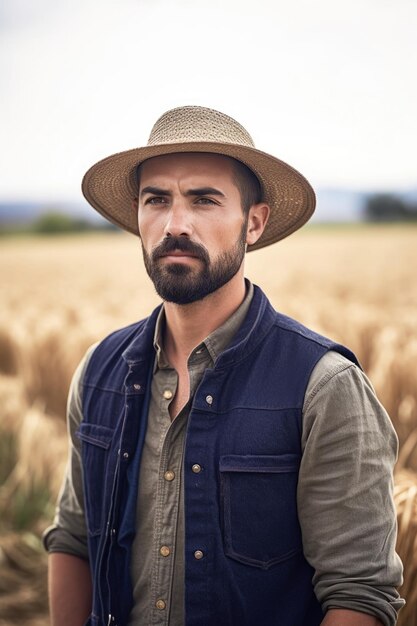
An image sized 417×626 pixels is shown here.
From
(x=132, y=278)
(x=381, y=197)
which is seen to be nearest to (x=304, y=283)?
(x=132, y=278)

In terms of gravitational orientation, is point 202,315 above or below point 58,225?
below

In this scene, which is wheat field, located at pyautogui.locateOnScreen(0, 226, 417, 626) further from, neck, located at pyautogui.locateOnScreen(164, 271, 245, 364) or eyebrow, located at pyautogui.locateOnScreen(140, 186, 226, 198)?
eyebrow, located at pyautogui.locateOnScreen(140, 186, 226, 198)

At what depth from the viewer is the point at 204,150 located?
1.94 meters

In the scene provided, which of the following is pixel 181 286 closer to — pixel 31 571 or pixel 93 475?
pixel 93 475

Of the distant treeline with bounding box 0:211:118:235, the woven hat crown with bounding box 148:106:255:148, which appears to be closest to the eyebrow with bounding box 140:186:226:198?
the woven hat crown with bounding box 148:106:255:148

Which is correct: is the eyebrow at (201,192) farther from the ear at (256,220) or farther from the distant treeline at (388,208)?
the distant treeline at (388,208)

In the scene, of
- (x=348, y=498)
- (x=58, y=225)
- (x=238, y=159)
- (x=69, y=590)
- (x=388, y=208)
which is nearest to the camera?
(x=348, y=498)

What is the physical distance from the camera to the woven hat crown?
1.95m

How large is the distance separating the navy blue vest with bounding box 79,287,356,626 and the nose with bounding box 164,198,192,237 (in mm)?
296

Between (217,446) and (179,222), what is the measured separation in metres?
0.56

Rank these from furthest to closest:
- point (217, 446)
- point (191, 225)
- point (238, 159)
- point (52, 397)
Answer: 1. point (52, 397)
2. point (238, 159)
3. point (191, 225)
4. point (217, 446)

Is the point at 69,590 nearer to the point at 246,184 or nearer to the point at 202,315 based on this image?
the point at 202,315

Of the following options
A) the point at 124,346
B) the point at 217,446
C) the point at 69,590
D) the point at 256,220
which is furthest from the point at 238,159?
the point at 69,590

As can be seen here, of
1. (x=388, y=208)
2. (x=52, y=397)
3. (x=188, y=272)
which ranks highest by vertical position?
(x=388, y=208)
